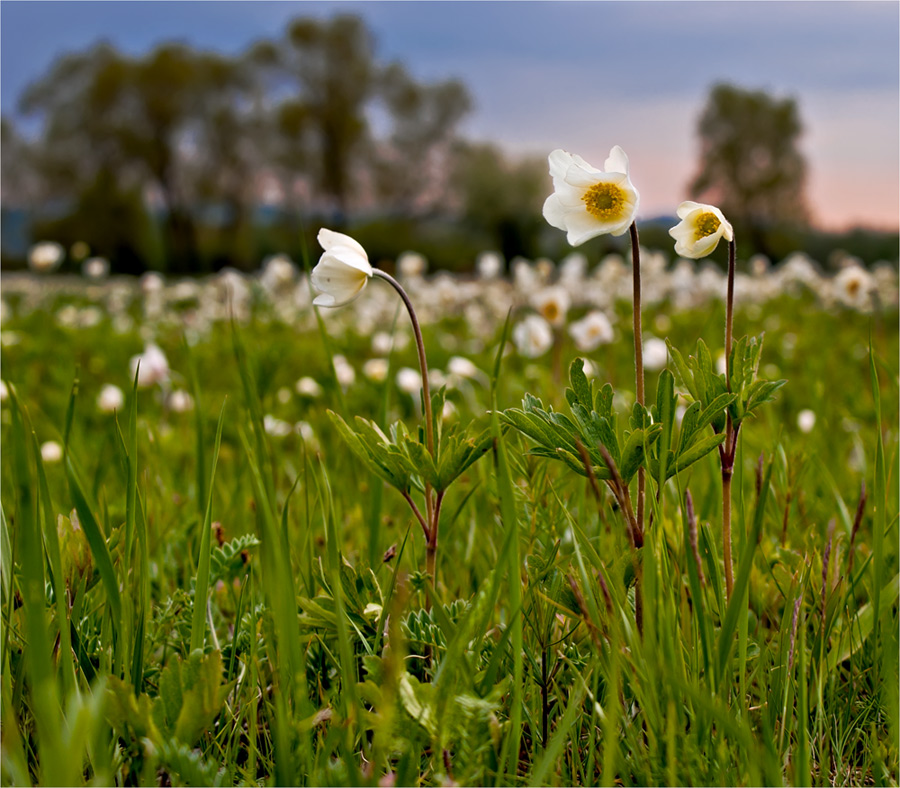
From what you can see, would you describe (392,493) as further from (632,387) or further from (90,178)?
(90,178)

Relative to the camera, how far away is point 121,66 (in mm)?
35438

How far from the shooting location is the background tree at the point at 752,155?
43.8 meters

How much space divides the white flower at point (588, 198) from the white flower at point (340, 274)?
298 millimetres

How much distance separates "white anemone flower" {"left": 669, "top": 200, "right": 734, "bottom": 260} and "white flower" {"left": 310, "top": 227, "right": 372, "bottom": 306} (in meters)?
0.48

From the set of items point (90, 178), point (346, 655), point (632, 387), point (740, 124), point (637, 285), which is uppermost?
point (740, 124)

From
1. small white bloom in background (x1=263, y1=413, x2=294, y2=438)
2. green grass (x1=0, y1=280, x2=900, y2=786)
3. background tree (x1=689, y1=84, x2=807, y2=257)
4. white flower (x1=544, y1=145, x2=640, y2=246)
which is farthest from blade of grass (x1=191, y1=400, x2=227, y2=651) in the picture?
background tree (x1=689, y1=84, x2=807, y2=257)

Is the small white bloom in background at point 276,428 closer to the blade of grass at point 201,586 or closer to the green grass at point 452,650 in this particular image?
the green grass at point 452,650

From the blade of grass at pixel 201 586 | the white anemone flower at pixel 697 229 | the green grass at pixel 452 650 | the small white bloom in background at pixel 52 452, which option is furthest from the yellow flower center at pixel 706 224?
the small white bloom in background at pixel 52 452

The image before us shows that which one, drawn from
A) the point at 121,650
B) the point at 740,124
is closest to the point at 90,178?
the point at 740,124

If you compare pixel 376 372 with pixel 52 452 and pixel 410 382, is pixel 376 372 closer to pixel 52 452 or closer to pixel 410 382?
pixel 410 382

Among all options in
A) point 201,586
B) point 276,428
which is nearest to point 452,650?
point 201,586

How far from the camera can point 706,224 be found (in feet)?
4.15

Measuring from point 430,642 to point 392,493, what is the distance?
4.47 ft

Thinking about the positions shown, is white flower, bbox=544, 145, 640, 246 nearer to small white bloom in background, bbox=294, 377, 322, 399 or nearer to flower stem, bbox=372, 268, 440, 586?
flower stem, bbox=372, 268, 440, 586
